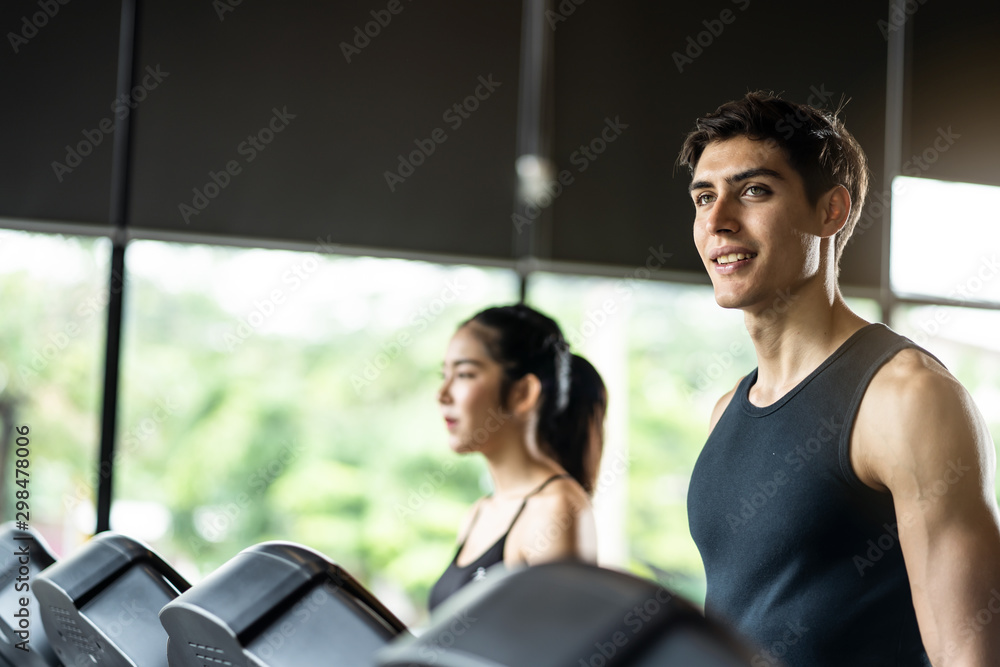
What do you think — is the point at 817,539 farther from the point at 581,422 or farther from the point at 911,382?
the point at 581,422

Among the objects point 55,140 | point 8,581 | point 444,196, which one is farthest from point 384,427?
point 8,581

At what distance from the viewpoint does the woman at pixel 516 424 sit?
225 centimetres

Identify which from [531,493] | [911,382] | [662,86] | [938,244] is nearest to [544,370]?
[531,493]

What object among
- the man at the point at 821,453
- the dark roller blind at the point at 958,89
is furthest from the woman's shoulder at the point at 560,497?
the dark roller blind at the point at 958,89

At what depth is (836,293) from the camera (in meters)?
1.52

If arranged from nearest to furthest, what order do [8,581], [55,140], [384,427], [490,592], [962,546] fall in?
1. [490,592]
2. [962,546]
3. [8,581]
4. [55,140]
5. [384,427]

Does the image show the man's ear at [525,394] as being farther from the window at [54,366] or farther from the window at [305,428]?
the window at [305,428]

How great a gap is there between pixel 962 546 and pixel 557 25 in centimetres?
425

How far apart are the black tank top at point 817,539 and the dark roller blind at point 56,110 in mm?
3521

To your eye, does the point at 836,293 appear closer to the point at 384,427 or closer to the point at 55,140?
the point at 55,140

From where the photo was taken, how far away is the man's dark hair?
5.00 feet

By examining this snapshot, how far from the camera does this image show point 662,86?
498cm

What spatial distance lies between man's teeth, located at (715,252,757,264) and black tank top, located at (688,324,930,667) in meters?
0.20

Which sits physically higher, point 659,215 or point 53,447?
point 659,215
